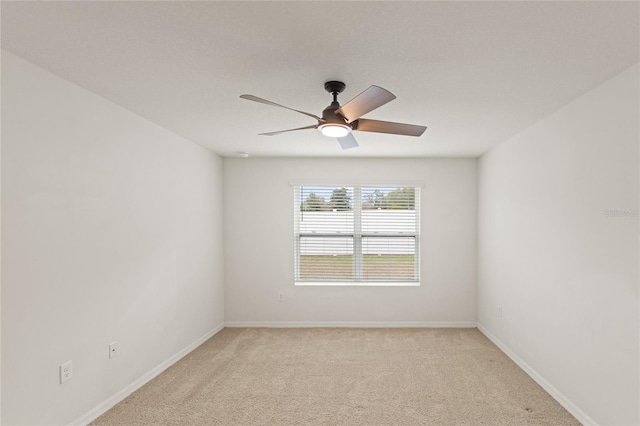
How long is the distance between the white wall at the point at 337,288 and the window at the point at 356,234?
143 millimetres

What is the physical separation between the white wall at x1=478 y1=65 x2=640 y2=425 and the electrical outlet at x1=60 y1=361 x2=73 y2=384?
360 cm

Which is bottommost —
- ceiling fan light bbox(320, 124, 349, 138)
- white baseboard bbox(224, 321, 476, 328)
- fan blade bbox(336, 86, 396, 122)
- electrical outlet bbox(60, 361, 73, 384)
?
white baseboard bbox(224, 321, 476, 328)

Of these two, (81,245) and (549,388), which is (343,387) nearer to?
(549,388)

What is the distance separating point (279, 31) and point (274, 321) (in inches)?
158

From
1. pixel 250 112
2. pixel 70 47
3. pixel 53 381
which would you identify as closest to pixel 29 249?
pixel 53 381

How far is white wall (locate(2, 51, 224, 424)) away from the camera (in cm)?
193

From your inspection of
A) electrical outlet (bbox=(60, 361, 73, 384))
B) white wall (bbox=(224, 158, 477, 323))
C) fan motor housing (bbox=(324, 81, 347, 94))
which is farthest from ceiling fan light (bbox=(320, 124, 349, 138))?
white wall (bbox=(224, 158, 477, 323))

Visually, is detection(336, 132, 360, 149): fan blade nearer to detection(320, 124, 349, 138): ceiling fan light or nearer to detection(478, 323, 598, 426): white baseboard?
detection(320, 124, 349, 138): ceiling fan light

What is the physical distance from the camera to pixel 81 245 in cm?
236

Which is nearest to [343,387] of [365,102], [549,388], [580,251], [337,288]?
[549,388]

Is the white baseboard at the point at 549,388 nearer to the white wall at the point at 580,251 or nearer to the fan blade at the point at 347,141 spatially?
the white wall at the point at 580,251

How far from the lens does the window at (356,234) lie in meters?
4.86

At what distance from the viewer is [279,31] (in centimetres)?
164

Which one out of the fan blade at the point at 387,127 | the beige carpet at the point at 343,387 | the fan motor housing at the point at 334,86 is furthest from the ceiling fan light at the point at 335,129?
the beige carpet at the point at 343,387
